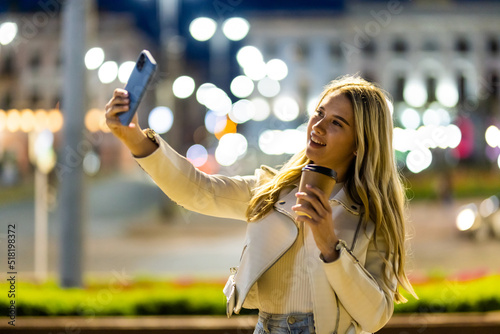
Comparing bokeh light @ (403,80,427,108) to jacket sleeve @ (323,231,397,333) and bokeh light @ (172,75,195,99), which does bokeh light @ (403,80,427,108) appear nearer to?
bokeh light @ (172,75,195,99)

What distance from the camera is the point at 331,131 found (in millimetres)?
1872

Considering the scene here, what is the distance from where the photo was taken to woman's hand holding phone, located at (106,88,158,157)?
177cm

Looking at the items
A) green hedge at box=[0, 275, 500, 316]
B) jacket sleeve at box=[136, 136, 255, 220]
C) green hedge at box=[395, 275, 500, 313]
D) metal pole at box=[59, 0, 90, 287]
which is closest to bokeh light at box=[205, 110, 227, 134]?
metal pole at box=[59, 0, 90, 287]

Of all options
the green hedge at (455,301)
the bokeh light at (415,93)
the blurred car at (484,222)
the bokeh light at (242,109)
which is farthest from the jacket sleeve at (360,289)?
the bokeh light at (242,109)

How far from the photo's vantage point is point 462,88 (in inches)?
A: 1563

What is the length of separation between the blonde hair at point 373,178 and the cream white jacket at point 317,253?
0.04m

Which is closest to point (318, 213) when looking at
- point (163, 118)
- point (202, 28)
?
point (202, 28)

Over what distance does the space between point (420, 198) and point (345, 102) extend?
24.0m

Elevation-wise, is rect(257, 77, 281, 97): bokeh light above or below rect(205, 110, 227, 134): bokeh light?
Answer: above

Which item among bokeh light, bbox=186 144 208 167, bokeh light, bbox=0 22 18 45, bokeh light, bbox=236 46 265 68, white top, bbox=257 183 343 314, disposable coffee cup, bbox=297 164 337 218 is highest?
bokeh light, bbox=236 46 265 68

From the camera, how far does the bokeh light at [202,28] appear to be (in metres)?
9.41

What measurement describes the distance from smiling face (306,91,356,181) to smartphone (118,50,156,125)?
20.9 inches

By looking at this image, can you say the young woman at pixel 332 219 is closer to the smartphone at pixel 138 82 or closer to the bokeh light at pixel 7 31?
the smartphone at pixel 138 82

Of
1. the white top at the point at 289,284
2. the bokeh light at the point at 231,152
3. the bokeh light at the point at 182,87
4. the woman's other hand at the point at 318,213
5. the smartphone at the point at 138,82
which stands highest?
the bokeh light at the point at 182,87
